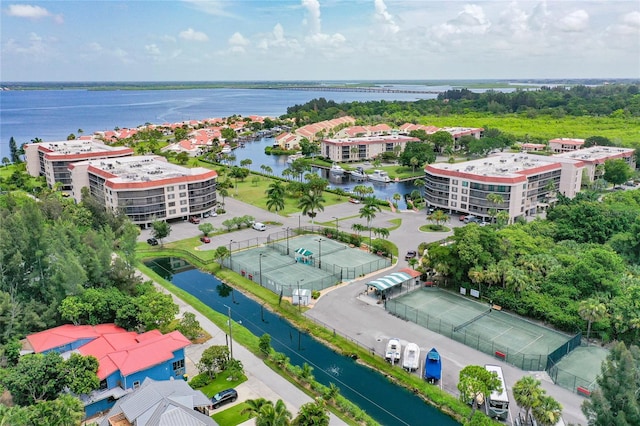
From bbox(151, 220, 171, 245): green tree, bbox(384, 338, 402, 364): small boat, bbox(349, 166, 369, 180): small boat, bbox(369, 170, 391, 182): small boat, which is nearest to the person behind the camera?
bbox(384, 338, 402, 364): small boat

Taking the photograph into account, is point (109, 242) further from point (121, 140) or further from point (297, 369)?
point (121, 140)

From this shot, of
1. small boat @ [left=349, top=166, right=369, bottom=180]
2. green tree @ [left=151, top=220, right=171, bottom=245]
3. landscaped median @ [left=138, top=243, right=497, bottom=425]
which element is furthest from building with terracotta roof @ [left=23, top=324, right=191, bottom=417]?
small boat @ [left=349, top=166, right=369, bottom=180]

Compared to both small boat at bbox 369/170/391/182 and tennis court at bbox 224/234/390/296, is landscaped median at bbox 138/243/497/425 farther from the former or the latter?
small boat at bbox 369/170/391/182

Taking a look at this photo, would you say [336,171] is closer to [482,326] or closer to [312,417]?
[482,326]

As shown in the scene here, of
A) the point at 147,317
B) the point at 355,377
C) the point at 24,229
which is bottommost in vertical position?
the point at 355,377

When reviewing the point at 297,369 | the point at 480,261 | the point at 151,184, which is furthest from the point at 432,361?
the point at 151,184

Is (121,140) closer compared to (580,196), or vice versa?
(580,196)
